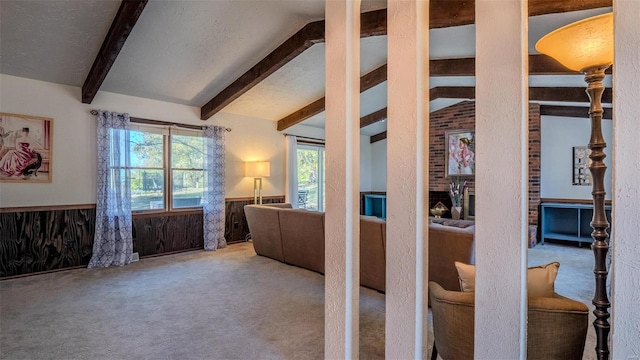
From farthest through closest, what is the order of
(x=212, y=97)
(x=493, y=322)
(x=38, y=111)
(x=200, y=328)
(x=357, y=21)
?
1. (x=212, y=97)
2. (x=38, y=111)
3. (x=200, y=328)
4. (x=357, y=21)
5. (x=493, y=322)

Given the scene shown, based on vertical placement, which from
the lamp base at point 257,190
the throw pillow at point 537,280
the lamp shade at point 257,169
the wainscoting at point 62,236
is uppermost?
the lamp shade at point 257,169

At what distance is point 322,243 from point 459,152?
440 cm

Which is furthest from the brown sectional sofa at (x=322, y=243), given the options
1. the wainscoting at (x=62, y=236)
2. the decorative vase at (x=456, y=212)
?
the decorative vase at (x=456, y=212)

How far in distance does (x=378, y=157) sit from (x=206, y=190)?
4737mm

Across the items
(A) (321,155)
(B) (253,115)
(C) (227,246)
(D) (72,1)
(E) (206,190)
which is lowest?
(C) (227,246)

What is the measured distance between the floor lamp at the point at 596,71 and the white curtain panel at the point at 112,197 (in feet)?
15.8

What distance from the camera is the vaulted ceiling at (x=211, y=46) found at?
9.87 ft

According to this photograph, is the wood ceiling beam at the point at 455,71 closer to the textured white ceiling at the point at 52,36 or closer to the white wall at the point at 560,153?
the white wall at the point at 560,153

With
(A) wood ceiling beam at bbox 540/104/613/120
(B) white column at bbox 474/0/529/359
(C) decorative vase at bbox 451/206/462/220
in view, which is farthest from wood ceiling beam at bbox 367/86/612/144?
(B) white column at bbox 474/0/529/359

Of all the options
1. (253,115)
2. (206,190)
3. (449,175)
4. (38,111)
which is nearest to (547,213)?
(449,175)

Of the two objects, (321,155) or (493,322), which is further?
(321,155)

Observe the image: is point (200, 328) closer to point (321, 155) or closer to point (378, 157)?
point (321, 155)

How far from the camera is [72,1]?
290cm

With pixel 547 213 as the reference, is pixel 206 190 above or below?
above
